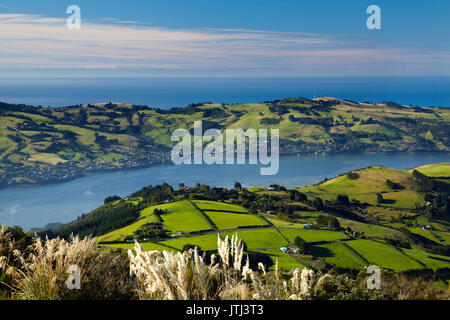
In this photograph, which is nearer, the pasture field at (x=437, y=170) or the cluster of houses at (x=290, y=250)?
the cluster of houses at (x=290, y=250)

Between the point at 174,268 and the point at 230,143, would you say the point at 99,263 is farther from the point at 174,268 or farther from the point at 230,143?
the point at 230,143

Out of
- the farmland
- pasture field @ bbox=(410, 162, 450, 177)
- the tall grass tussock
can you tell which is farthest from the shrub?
pasture field @ bbox=(410, 162, 450, 177)

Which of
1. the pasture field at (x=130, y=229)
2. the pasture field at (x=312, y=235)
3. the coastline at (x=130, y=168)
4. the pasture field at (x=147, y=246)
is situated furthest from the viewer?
the coastline at (x=130, y=168)

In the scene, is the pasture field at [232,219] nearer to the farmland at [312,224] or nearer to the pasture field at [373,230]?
the farmland at [312,224]

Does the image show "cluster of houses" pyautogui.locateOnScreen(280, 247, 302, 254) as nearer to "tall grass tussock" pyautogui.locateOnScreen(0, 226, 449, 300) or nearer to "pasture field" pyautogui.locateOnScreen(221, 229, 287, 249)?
"pasture field" pyautogui.locateOnScreen(221, 229, 287, 249)

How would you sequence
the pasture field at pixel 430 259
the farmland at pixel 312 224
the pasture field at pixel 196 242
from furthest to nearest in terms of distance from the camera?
the pasture field at pixel 430 259 → the farmland at pixel 312 224 → the pasture field at pixel 196 242

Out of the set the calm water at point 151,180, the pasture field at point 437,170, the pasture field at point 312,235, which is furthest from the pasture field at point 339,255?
the calm water at point 151,180

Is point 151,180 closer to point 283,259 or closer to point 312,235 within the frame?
point 312,235
